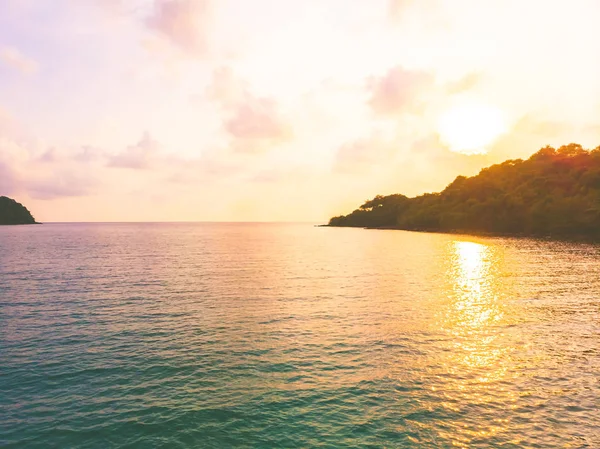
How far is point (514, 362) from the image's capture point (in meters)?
28.3

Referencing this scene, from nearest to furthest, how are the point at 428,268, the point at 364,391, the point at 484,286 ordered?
the point at 364,391
the point at 484,286
the point at 428,268

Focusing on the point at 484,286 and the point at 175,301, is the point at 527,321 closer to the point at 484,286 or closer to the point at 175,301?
the point at 484,286

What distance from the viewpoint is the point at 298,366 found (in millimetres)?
27859

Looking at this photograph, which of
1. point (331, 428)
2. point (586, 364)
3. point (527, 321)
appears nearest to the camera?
point (331, 428)

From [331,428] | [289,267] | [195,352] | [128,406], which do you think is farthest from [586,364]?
[289,267]

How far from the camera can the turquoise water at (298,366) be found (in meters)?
19.5

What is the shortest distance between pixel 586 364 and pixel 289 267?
62791mm

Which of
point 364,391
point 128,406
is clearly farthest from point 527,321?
point 128,406

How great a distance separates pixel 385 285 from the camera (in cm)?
6188

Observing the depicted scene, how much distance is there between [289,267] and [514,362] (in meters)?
60.3

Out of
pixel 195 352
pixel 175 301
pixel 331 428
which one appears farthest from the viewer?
pixel 175 301

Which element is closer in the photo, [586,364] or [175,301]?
[586,364]

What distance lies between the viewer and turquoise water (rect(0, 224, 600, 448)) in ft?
64.1

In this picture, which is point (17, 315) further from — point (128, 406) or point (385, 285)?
Answer: point (385, 285)
